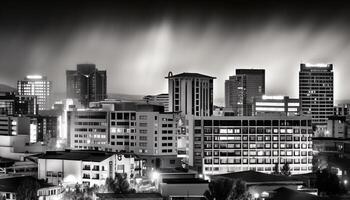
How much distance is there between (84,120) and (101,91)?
23.3 metres

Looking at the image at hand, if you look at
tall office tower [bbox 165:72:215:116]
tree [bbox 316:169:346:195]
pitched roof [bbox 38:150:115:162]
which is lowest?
tree [bbox 316:169:346:195]

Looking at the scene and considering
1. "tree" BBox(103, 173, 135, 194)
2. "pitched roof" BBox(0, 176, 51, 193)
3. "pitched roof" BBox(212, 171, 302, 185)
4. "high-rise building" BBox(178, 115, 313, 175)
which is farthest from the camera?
"high-rise building" BBox(178, 115, 313, 175)

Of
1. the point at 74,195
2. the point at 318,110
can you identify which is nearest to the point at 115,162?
the point at 74,195

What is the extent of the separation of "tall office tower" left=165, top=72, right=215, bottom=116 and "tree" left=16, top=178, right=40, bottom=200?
15.9 meters

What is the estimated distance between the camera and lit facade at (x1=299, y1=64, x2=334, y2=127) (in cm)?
4241

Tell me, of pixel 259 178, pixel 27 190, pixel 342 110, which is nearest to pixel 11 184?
pixel 27 190

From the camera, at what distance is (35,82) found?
175 ft

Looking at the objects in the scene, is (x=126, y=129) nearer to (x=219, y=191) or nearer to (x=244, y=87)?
(x=219, y=191)

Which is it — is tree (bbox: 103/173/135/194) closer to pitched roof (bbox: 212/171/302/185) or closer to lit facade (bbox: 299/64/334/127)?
pitched roof (bbox: 212/171/302/185)

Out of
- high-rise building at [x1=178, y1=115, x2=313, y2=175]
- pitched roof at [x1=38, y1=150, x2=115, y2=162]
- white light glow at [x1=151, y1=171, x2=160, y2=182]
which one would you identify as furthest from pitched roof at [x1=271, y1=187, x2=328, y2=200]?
high-rise building at [x1=178, y1=115, x2=313, y2=175]

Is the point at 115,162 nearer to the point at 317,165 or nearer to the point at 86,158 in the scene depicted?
the point at 86,158

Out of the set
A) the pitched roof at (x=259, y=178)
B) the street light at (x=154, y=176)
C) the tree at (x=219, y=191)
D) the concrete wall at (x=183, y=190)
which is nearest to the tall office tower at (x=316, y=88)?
the street light at (x=154, y=176)

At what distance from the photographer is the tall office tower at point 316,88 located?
139 feet

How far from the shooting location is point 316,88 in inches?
1674
